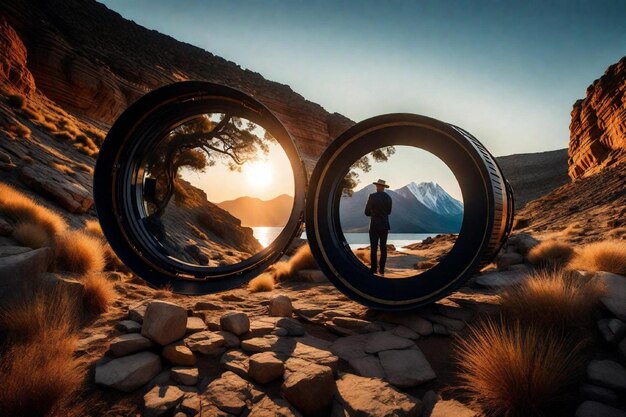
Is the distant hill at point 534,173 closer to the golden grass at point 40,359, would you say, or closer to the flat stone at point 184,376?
the flat stone at point 184,376

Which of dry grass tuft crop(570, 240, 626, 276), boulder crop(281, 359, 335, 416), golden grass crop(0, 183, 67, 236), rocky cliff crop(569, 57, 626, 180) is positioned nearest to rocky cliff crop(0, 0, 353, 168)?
golden grass crop(0, 183, 67, 236)

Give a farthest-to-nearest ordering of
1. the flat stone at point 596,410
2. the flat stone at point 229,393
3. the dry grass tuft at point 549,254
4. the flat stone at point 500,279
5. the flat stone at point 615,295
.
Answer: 1. the dry grass tuft at point 549,254
2. the flat stone at point 500,279
3. the flat stone at point 615,295
4. the flat stone at point 229,393
5. the flat stone at point 596,410

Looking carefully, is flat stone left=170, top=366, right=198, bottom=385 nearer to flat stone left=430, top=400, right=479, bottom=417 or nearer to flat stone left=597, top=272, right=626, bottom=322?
flat stone left=430, top=400, right=479, bottom=417

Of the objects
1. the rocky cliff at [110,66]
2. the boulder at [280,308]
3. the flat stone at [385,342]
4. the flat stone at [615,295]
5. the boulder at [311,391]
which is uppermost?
the rocky cliff at [110,66]

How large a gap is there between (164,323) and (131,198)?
282cm

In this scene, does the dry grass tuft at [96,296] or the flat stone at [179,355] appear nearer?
the flat stone at [179,355]

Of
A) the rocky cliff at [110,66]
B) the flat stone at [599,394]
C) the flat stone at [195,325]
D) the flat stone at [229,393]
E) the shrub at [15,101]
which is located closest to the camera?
the flat stone at [599,394]

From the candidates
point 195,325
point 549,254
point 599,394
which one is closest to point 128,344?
point 195,325

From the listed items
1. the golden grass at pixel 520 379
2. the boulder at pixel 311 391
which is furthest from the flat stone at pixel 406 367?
the boulder at pixel 311 391

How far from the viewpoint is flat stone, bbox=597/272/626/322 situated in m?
2.87

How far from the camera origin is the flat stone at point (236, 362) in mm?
2689

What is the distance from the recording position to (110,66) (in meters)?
37.2

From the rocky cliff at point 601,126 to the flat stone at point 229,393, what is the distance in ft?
126

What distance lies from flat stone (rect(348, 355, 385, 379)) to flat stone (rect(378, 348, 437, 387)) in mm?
Answer: 51
